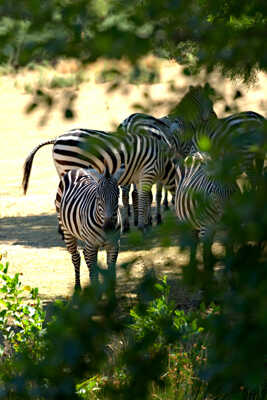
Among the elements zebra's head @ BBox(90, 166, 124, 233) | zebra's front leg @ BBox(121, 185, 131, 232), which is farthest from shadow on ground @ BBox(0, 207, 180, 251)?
zebra's head @ BBox(90, 166, 124, 233)

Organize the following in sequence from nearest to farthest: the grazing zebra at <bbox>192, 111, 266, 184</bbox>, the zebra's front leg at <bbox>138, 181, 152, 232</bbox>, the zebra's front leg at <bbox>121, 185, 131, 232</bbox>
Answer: the grazing zebra at <bbox>192, 111, 266, 184</bbox> < the zebra's front leg at <bbox>138, 181, 152, 232</bbox> < the zebra's front leg at <bbox>121, 185, 131, 232</bbox>

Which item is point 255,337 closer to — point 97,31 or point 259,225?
point 259,225

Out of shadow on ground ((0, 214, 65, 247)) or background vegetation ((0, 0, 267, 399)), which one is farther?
shadow on ground ((0, 214, 65, 247))

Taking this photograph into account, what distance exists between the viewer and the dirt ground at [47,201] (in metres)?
2.23

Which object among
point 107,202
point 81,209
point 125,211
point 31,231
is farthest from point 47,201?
point 107,202

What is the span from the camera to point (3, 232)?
40.4 feet

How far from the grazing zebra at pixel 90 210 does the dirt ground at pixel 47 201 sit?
0.39 metres

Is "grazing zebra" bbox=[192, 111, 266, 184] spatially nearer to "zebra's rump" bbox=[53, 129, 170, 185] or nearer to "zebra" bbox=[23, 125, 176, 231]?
"zebra's rump" bbox=[53, 129, 170, 185]

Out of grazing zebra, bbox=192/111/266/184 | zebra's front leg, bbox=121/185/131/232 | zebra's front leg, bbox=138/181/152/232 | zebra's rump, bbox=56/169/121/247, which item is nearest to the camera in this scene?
grazing zebra, bbox=192/111/266/184

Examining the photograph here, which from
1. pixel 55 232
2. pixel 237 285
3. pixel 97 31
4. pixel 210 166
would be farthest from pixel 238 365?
pixel 55 232

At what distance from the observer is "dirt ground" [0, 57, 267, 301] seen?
223 centimetres

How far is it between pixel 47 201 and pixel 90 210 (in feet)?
24.6

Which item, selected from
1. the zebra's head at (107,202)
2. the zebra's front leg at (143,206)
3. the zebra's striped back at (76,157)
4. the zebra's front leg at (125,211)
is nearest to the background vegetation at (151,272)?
the zebra's head at (107,202)

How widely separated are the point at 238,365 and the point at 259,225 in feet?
1.15
